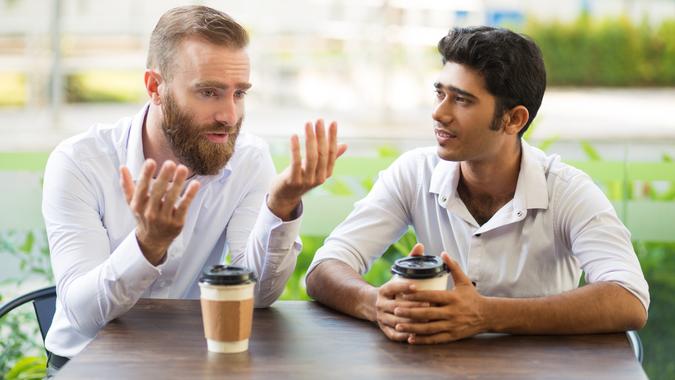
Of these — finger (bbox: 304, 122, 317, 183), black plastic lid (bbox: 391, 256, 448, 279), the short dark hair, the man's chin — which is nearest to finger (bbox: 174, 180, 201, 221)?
finger (bbox: 304, 122, 317, 183)

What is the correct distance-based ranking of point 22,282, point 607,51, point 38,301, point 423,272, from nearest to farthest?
point 423,272 → point 38,301 → point 22,282 → point 607,51

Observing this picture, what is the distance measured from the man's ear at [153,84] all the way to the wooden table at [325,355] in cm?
56

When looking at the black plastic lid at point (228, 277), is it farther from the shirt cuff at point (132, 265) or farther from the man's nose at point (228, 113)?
the man's nose at point (228, 113)

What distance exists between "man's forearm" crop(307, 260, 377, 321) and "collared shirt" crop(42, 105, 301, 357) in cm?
7

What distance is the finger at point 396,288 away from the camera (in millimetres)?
1944

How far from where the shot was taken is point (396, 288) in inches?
77.5

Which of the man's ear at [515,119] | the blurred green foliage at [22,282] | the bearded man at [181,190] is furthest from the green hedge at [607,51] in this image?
the bearded man at [181,190]

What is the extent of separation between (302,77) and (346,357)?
31.2 feet

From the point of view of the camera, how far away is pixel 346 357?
6.09 ft

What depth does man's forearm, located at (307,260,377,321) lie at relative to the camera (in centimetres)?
209

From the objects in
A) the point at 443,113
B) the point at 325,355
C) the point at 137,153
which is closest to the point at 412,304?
the point at 325,355

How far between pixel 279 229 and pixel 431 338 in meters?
0.42

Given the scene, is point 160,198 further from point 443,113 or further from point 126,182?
point 443,113

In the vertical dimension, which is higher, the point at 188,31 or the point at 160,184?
the point at 188,31
